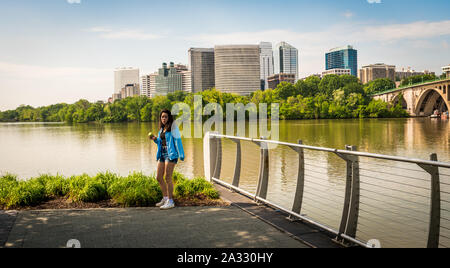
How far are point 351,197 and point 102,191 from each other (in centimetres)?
465

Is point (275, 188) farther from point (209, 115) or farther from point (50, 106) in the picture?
point (50, 106)

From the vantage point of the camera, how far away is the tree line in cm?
9606

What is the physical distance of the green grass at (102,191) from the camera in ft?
21.6

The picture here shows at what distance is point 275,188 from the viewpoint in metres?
11.9

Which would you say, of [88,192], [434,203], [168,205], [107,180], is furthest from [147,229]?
[434,203]

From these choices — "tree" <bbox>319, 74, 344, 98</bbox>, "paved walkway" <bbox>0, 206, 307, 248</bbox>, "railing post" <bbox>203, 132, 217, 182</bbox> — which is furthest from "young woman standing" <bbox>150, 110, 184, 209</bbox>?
"tree" <bbox>319, 74, 344, 98</bbox>

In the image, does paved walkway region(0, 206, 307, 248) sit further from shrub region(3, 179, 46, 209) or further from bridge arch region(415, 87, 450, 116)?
bridge arch region(415, 87, 450, 116)

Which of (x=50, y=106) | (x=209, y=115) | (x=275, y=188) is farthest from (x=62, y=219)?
(x=50, y=106)

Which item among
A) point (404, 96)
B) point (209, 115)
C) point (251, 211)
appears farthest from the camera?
point (404, 96)

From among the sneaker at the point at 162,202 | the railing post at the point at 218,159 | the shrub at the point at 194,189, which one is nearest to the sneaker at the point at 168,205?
the sneaker at the point at 162,202

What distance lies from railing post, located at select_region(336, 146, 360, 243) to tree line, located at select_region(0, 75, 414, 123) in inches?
3138

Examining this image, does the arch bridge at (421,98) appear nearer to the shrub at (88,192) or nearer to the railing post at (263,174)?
the railing post at (263,174)

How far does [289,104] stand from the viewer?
3939 inches
